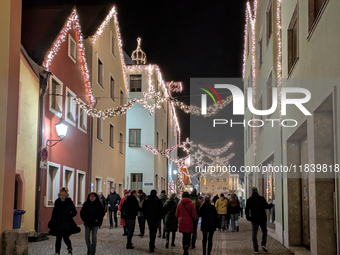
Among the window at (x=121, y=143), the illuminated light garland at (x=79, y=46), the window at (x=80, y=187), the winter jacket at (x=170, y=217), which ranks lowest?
the winter jacket at (x=170, y=217)

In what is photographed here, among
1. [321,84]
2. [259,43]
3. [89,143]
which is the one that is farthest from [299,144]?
[89,143]

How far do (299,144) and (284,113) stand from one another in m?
1.13

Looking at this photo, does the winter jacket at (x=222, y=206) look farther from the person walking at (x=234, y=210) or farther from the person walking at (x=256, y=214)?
the person walking at (x=256, y=214)

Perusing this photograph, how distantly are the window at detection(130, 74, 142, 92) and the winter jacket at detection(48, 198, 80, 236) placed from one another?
3166 cm

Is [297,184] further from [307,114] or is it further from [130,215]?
[130,215]

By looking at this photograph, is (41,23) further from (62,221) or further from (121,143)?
(121,143)

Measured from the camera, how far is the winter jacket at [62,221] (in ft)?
34.2

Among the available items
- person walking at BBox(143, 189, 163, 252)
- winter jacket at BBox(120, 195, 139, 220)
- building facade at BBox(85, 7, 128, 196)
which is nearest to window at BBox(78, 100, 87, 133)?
building facade at BBox(85, 7, 128, 196)

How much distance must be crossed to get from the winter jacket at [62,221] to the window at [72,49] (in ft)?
36.5

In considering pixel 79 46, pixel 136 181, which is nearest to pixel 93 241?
pixel 79 46

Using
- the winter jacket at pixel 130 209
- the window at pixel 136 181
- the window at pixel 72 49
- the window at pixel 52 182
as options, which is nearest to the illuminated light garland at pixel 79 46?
the window at pixel 72 49

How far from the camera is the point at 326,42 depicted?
351 inches

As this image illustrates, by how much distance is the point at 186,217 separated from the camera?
37.6 feet

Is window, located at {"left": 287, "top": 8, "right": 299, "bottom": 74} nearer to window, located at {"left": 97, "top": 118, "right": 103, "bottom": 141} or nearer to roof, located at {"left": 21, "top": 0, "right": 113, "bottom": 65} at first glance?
roof, located at {"left": 21, "top": 0, "right": 113, "bottom": 65}
